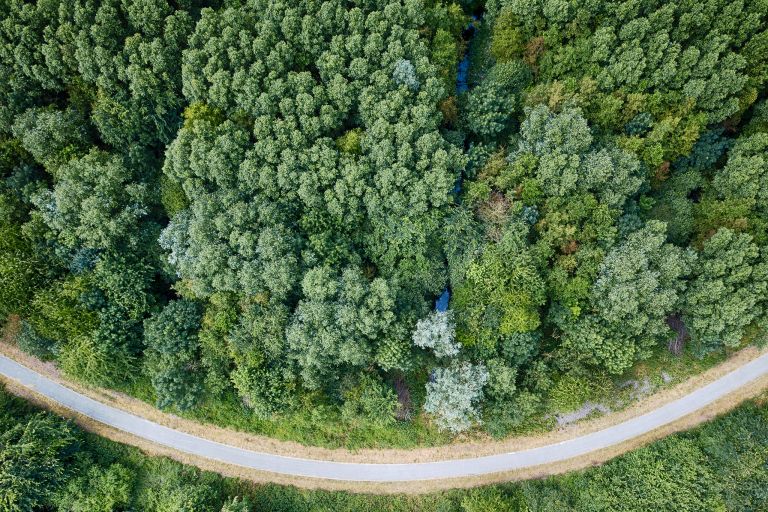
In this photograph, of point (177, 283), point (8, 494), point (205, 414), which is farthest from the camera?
point (205, 414)

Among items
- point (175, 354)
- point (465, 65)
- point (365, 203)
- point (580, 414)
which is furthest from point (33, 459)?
point (465, 65)

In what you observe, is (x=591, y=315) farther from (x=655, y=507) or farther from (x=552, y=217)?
(x=655, y=507)

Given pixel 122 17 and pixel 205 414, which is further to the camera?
pixel 205 414

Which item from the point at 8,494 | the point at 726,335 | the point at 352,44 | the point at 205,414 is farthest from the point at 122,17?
the point at 726,335

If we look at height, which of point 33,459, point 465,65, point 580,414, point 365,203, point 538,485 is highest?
point 465,65

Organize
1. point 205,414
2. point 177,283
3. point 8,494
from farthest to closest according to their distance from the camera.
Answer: point 205,414
point 177,283
point 8,494

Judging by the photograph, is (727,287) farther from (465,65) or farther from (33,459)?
(33,459)

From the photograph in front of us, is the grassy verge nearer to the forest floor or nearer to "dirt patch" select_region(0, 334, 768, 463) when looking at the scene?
the forest floor

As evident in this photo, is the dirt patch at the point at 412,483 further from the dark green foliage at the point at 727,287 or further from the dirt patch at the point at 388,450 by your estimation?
the dark green foliage at the point at 727,287
